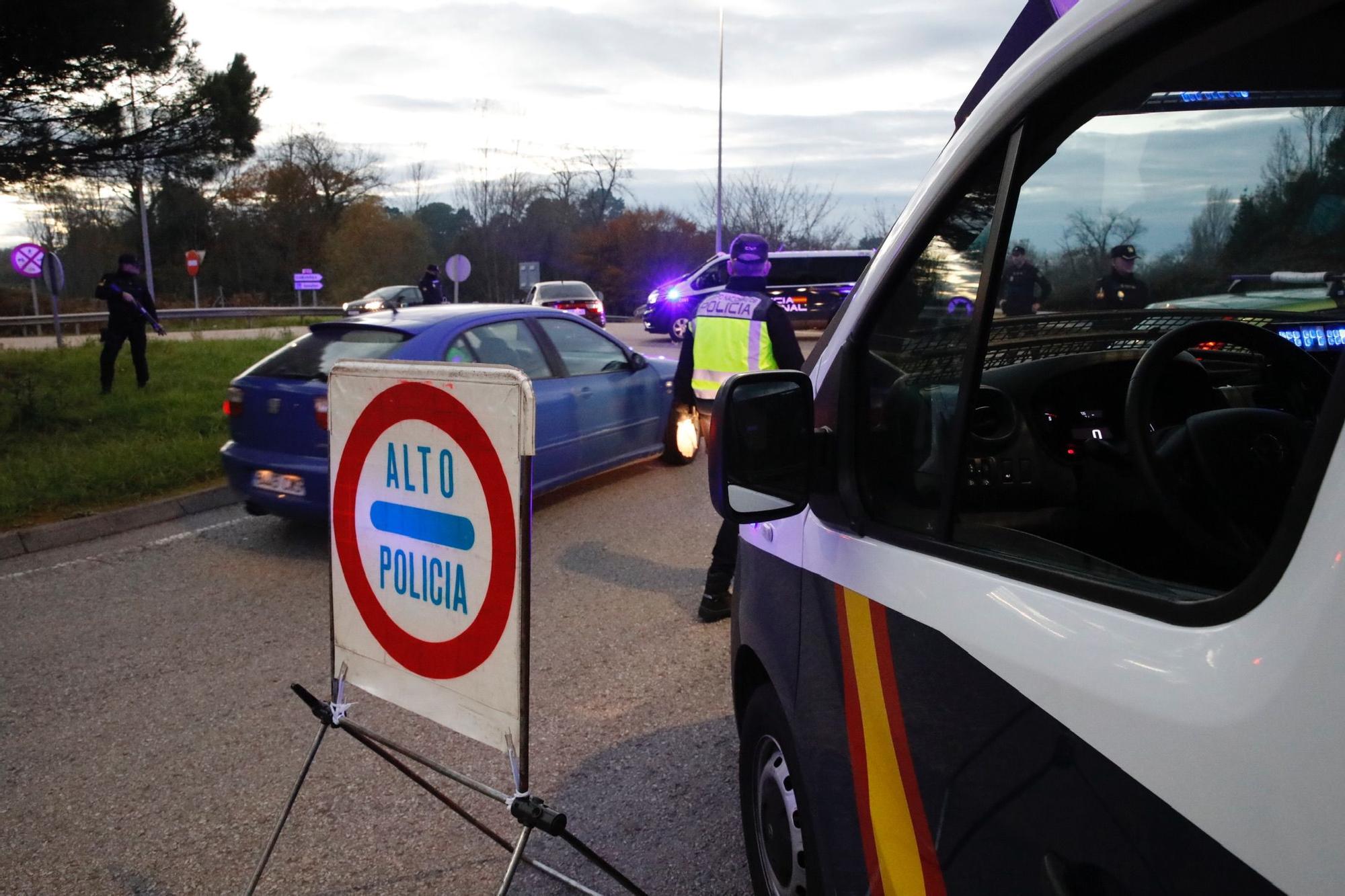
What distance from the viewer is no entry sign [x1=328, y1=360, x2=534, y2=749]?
7.86 ft

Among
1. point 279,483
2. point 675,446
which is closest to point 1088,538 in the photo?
point 279,483

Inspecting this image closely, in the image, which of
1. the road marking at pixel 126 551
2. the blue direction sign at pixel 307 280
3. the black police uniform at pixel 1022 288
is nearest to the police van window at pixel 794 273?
Result: the road marking at pixel 126 551

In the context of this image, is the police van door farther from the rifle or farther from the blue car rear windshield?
the rifle

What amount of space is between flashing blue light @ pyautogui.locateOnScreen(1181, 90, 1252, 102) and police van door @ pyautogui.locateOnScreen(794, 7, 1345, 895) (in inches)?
0.4

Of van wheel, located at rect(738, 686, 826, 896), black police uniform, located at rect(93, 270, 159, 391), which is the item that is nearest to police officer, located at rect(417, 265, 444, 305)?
black police uniform, located at rect(93, 270, 159, 391)

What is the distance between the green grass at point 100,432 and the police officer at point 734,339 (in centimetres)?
498

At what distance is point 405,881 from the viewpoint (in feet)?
10.1

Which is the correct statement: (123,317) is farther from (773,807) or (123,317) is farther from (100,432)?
(773,807)

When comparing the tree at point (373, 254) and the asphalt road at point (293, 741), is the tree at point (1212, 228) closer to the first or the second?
the asphalt road at point (293, 741)

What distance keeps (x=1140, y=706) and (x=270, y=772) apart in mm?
3473

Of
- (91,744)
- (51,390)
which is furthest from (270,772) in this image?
(51,390)

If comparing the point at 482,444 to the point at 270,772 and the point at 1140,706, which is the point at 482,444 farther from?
the point at 270,772

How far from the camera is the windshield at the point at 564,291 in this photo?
27.7 meters

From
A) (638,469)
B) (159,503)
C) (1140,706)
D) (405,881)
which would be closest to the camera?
(1140,706)
